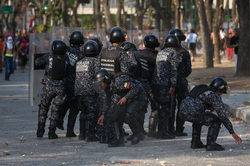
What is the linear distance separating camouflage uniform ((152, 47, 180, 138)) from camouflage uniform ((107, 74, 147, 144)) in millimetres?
751

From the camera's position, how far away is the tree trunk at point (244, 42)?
2064cm

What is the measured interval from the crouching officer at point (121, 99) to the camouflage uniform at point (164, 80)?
2.49 ft

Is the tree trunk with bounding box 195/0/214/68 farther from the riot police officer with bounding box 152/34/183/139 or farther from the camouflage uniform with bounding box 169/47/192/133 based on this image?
the riot police officer with bounding box 152/34/183/139

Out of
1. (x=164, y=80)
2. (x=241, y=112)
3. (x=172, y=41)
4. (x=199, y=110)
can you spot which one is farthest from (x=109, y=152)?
(x=241, y=112)

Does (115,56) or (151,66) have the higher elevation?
(115,56)

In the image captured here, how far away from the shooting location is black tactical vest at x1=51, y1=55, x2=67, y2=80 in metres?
9.66

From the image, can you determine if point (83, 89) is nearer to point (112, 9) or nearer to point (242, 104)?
point (242, 104)

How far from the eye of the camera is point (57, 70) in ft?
31.7

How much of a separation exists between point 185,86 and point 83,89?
1.72 metres

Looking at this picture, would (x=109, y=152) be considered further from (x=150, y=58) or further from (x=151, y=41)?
(x=151, y=41)

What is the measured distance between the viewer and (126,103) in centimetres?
870

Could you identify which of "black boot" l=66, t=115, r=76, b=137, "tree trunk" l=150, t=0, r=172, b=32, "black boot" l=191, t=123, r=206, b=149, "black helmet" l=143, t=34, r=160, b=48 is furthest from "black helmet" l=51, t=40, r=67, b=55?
"tree trunk" l=150, t=0, r=172, b=32

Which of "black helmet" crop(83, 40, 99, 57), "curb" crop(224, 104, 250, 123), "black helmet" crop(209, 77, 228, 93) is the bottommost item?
"curb" crop(224, 104, 250, 123)

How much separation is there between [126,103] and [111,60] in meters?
0.71
